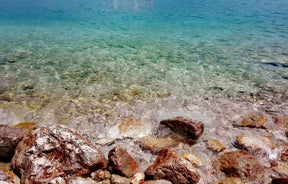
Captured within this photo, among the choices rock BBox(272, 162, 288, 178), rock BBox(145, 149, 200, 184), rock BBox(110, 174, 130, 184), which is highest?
rock BBox(145, 149, 200, 184)

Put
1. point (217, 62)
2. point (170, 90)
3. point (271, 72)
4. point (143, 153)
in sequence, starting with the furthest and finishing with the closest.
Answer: point (217, 62), point (271, 72), point (170, 90), point (143, 153)

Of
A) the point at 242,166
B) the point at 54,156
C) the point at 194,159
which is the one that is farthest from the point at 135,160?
the point at 242,166

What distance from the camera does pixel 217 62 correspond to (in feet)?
48.4

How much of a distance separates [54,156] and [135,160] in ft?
7.24

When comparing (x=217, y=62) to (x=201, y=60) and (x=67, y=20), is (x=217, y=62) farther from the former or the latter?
(x=67, y=20)

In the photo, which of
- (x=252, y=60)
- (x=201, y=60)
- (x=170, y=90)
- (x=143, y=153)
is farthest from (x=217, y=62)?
(x=143, y=153)

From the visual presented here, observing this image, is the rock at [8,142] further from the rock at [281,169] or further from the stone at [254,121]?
the stone at [254,121]

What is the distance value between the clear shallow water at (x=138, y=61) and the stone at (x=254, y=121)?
1912 mm

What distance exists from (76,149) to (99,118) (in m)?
2.75

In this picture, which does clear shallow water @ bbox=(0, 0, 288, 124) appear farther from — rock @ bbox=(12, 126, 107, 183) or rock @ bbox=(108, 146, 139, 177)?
rock @ bbox=(108, 146, 139, 177)

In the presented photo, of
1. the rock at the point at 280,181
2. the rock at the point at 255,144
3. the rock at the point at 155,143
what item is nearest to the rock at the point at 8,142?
the rock at the point at 155,143

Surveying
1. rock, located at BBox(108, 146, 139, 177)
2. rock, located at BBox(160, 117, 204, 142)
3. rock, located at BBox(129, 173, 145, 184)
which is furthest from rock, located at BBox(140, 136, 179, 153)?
rock, located at BBox(129, 173, 145, 184)

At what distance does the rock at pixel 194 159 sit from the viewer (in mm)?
6273

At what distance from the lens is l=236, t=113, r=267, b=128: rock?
26.8 feet
